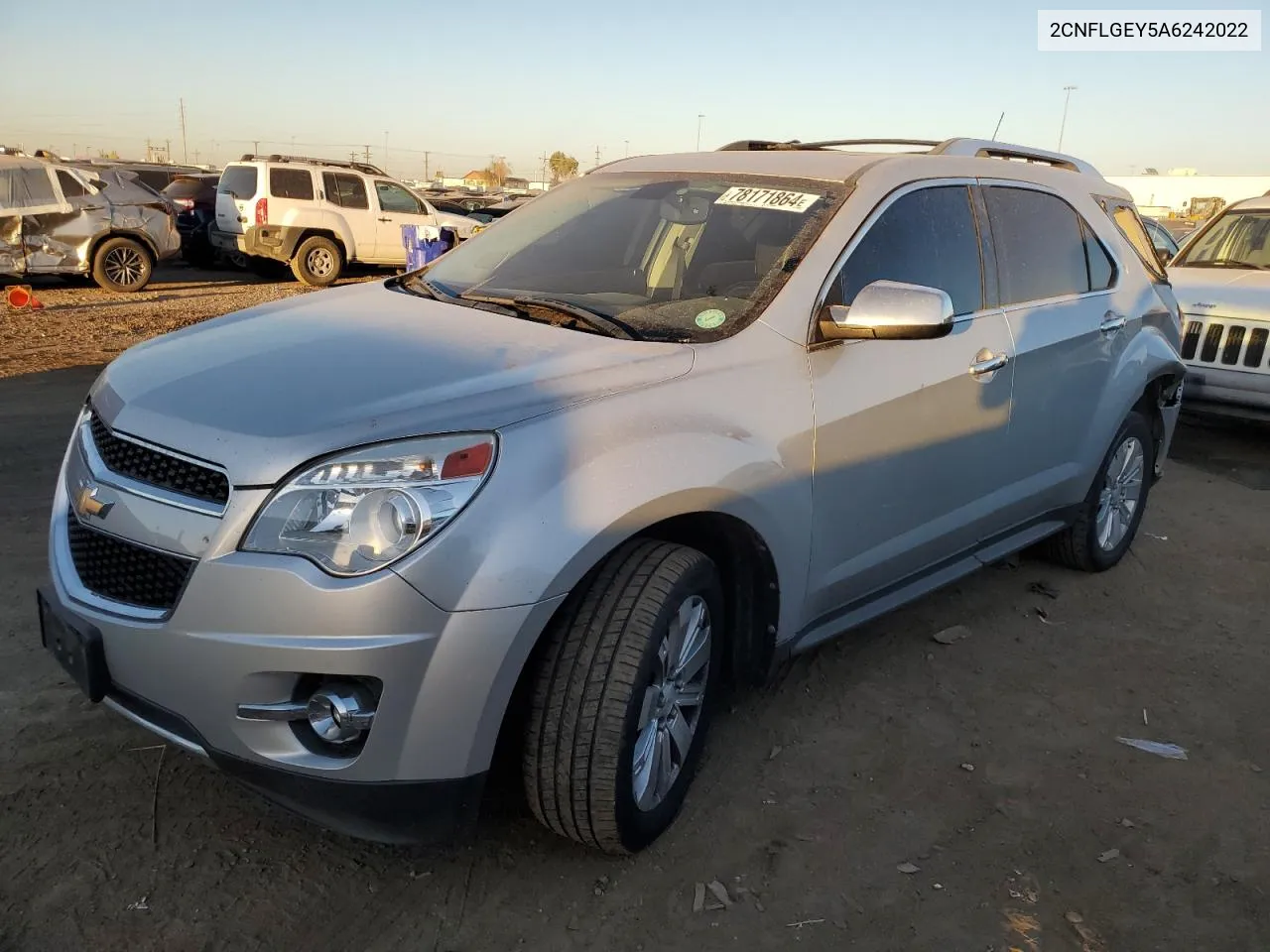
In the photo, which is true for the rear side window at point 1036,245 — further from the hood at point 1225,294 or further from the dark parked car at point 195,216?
the dark parked car at point 195,216

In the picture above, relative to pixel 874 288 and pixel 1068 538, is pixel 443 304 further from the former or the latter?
pixel 1068 538

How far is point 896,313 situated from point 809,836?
1.46 meters

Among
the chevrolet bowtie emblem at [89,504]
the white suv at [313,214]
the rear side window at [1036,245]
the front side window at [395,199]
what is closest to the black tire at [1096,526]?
the rear side window at [1036,245]

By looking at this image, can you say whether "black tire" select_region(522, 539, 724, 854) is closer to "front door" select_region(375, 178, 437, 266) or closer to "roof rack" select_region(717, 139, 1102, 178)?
→ "roof rack" select_region(717, 139, 1102, 178)

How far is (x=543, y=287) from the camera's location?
132 inches

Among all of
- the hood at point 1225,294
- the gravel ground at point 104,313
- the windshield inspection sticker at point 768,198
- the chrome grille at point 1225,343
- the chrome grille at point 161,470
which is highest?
the windshield inspection sticker at point 768,198

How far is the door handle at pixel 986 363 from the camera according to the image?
138 inches

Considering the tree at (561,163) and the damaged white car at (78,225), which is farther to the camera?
the tree at (561,163)

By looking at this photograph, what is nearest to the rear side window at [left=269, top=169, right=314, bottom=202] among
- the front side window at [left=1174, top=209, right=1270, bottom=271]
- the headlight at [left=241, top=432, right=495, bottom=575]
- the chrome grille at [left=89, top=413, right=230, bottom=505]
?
the front side window at [left=1174, top=209, right=1270, bottom=271]

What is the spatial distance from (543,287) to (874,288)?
3.53ft

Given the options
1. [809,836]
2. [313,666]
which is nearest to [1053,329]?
[809,836]

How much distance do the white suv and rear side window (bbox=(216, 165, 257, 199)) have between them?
0.02 m

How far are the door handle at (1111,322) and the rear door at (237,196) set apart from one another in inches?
547

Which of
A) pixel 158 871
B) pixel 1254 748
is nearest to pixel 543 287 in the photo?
pixel 158 871
